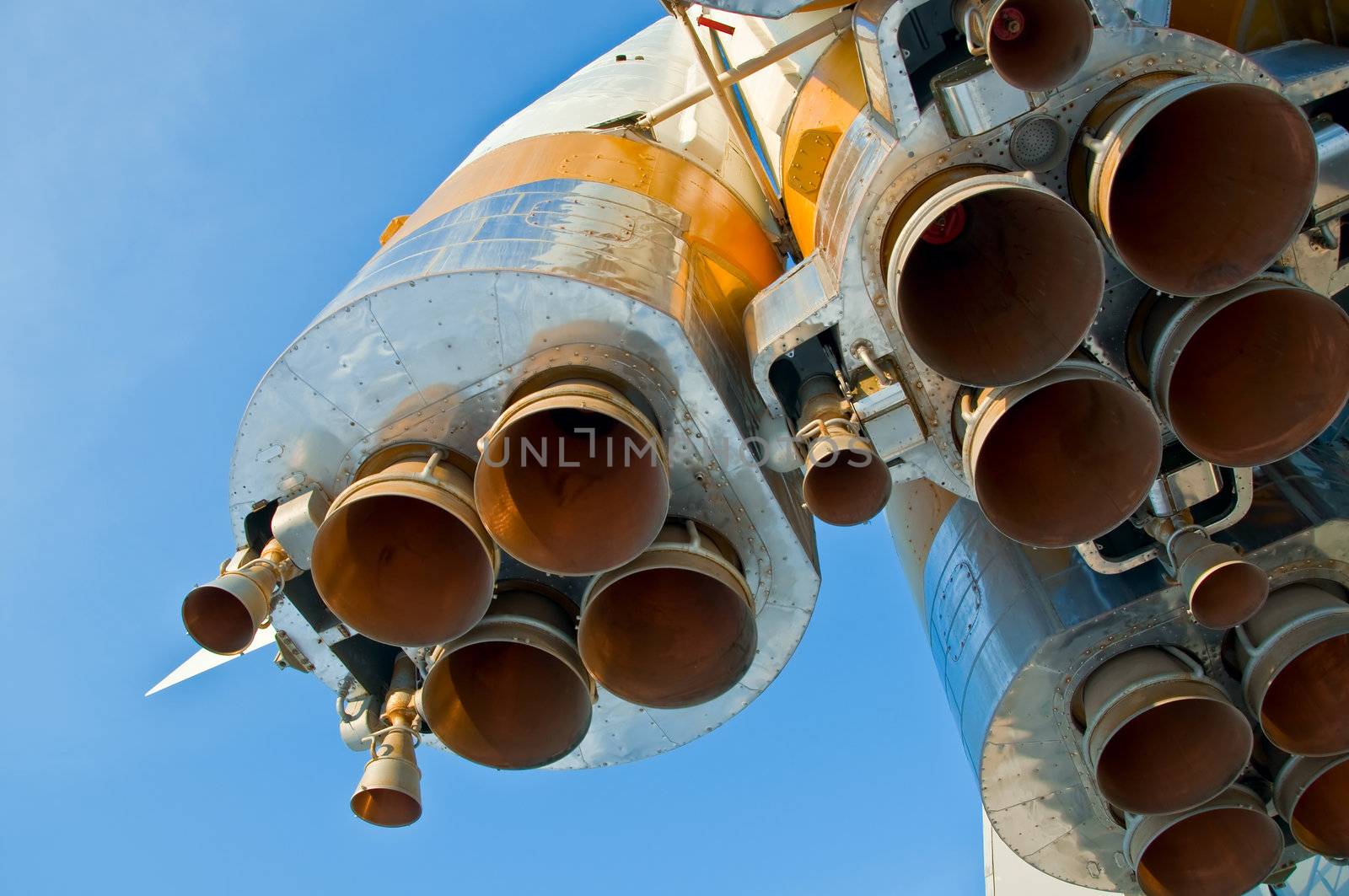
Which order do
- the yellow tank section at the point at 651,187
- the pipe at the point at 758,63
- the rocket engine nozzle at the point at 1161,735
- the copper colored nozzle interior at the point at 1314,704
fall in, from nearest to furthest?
the rocket engine nozzle at the point at 1161,735
the copper colored nozzle interior at the point at 1314,704
the yellow tank section at the point at 651,187
the pipe at the point at 758,63

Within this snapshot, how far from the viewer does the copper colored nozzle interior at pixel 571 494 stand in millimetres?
6023

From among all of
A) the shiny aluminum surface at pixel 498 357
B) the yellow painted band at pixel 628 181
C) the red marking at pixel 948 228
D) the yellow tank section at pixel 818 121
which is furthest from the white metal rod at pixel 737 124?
the red marking at pixel 948 228

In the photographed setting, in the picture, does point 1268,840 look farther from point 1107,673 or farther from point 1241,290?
point 1241,290

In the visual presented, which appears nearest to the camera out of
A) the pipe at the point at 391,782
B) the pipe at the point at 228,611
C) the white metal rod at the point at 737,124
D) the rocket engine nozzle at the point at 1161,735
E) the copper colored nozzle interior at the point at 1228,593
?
the pipe at the point at 228,611

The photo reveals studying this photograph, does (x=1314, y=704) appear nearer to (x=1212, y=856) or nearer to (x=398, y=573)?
(x=1212, y=856)

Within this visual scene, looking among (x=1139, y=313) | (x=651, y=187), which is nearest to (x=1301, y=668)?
(x=1139, y=313)

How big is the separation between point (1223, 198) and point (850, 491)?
2873 millimetres

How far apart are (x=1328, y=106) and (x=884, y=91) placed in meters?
3.54

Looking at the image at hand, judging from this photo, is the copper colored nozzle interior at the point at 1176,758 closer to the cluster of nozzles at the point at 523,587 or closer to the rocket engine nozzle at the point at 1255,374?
the rocket engine nozzle at the point at 1255,374

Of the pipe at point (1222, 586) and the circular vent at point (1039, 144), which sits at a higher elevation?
the circular vent at point (1039, 144)

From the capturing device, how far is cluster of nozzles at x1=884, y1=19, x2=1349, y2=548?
19.8 feet

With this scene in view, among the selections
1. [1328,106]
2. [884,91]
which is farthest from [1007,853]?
[884,91]

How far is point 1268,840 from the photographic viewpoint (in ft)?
24.7

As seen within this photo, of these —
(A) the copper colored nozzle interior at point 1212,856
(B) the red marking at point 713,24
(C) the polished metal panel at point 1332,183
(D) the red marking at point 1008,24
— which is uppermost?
(B) the red marking at point 713,24
